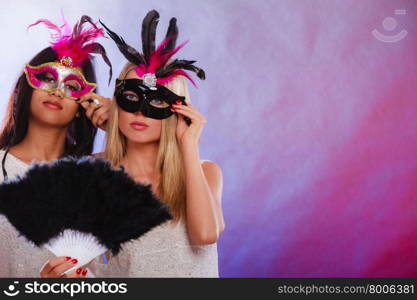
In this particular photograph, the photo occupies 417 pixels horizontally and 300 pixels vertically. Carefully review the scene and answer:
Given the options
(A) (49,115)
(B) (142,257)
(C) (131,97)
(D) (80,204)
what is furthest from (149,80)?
(B) (142,257)

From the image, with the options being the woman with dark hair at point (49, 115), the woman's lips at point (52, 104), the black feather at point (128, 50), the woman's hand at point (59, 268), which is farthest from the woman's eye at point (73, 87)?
the woman's hand at point (59, 268)

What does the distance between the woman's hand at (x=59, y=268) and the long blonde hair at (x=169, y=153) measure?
618 mm

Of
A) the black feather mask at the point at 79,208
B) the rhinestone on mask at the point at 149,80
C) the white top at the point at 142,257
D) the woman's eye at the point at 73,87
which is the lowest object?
the white top at the point at 142,257

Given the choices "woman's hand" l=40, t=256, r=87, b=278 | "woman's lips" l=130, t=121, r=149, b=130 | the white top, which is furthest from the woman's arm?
"woman's hand" l=40, t=256, r=87, b=278

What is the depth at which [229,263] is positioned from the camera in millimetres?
3977

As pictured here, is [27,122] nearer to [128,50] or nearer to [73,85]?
[73,85]

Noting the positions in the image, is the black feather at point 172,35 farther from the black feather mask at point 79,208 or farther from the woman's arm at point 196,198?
the black feather mask at point 79,208

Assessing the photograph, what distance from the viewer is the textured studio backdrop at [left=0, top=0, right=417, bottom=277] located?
3938mm

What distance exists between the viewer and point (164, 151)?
3.35 m

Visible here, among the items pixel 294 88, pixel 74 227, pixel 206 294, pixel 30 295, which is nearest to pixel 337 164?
pixel 294 88

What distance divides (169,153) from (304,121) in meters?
1.16

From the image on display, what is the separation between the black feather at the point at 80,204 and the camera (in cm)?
298

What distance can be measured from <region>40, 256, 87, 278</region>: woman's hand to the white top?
23 cm

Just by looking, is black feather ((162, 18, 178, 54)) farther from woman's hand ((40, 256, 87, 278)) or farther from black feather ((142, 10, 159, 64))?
woman's hand ((40, 256, 87, 278))
